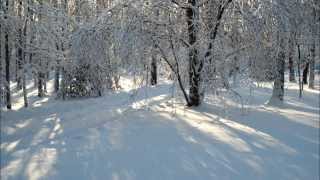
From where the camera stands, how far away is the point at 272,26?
13281 millimetres

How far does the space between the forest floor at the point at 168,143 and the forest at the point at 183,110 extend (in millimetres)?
25

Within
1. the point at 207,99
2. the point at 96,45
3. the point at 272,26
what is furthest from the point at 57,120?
the point at 272,26

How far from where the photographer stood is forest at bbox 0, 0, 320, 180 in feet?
30.5

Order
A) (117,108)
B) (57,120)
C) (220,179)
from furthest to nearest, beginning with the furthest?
(117,108) → (57,120) → (220,179)

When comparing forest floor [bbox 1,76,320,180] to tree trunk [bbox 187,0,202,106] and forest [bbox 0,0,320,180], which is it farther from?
tree trunk [bbox 187,0,202,106]

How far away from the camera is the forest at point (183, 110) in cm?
928

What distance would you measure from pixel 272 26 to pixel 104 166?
21.4ft

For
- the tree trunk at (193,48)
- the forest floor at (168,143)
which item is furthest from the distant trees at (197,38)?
the forest floor at (168,143)

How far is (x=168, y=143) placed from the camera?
436 inches

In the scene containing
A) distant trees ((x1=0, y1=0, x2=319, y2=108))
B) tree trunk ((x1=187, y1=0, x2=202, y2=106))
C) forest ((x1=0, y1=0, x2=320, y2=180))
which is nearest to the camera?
forest ((x1=0, y1=0, x2=320, y2=180))

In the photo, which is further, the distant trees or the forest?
the distant trees

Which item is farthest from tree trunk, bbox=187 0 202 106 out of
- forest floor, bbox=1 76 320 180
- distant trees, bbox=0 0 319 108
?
forest floor, bbox=1 76 320 180

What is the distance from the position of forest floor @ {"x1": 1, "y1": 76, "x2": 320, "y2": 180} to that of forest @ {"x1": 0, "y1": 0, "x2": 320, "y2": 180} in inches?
1.0

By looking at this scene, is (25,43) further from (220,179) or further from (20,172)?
(220,179)
